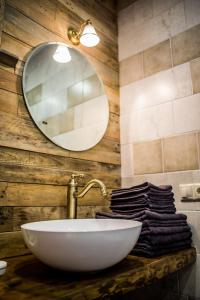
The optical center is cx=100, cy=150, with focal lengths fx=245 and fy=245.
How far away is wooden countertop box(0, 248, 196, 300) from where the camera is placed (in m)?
0.58

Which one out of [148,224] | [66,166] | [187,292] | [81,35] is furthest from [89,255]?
[81,35]

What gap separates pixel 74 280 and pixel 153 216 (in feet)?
1.57

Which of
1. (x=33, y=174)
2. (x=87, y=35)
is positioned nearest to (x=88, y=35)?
(x=87, y=35)

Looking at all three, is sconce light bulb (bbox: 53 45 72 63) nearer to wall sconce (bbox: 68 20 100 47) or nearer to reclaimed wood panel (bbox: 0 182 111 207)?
wall sconce (bbox: 68 20 100 47)

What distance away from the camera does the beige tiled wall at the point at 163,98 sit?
1.26 meters

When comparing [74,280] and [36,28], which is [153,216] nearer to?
[74,280]

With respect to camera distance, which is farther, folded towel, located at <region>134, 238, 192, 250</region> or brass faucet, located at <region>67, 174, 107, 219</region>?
brass faucet, located at <region>67, 174, 107, 219</region>

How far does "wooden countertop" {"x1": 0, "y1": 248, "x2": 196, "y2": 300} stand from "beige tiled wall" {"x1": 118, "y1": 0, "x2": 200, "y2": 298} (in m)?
0.47

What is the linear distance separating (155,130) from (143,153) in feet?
0.49

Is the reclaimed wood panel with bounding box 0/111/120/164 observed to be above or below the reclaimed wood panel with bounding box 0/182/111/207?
above

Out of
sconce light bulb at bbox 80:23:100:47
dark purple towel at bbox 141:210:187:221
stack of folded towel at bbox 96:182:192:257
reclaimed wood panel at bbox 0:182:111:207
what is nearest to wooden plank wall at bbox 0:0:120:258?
reclaimed wood panel at bbox 0:182:111:207

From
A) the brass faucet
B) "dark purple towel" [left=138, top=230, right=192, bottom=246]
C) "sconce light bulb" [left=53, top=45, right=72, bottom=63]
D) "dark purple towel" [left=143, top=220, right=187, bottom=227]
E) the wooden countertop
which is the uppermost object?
"sconce light bulb" [left=53, top=45, right=72, bottom=63]

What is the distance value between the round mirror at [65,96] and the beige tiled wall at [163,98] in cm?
22

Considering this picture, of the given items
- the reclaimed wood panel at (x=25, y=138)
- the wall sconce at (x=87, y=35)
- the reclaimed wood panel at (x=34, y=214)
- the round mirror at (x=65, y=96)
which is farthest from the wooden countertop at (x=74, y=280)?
the wall sconce at (x=87, y=35)
